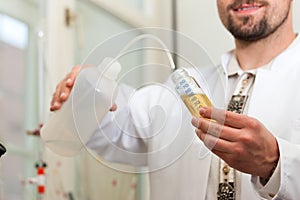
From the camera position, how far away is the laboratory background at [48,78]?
1360mm

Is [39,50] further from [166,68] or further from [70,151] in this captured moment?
[166,68]

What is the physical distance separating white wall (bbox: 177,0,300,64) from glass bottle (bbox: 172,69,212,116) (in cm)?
77

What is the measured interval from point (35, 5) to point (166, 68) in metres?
0.70

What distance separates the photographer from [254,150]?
2.65ft

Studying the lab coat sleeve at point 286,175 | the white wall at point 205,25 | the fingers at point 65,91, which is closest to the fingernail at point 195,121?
the lab coat sleeve at point 286,175

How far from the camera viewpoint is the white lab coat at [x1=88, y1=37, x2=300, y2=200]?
3.02ft

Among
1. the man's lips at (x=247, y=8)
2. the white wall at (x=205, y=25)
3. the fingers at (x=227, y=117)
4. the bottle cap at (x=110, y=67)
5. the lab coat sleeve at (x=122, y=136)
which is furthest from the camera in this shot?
the white wall at (x=205, y=25)

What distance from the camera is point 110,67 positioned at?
914mm

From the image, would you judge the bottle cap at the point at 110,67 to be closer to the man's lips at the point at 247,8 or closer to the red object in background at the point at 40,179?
the man's lips at the point at 247,8

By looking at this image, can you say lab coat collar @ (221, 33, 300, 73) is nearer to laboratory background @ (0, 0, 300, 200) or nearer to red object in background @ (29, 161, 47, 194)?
laboratory background @ (0, 0, 300, 200)

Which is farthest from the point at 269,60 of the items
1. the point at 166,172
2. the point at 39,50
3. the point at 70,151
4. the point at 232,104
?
the point at 39,50

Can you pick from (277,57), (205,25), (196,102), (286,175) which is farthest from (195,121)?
(205,25)

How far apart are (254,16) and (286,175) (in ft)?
1.49

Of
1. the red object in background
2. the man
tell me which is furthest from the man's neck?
the red object in background
